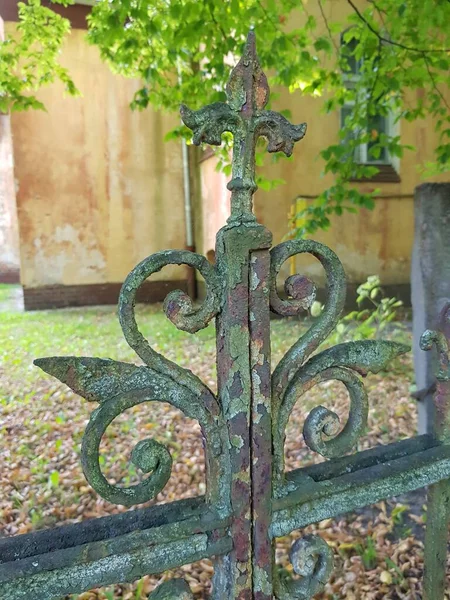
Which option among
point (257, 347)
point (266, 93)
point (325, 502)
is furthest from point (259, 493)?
point (266, 93)

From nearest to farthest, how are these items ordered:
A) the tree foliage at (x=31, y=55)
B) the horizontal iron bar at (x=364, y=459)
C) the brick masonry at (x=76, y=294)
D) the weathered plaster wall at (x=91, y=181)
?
1. the horizontal iron bar at (x=364, y=459)
2. the tree foliage at (x=31, y=55)
3. the weathered plaster wall at (x=91, y=181)
4. the brick masonry at (x=76, y=294)

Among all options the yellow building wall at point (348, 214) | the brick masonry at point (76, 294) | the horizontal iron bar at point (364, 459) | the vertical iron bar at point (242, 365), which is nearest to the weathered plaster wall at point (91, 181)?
the brick masonry at point (76, 294)

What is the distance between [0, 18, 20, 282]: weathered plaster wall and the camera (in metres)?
15.4

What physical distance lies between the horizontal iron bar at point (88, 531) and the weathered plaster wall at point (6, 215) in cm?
1616

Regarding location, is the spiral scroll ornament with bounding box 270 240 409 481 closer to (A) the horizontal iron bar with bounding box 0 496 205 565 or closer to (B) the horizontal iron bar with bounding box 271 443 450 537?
(B) the horizontal iron bar with bounding box 271 443 450 537

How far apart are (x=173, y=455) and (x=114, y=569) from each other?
2.62 metres

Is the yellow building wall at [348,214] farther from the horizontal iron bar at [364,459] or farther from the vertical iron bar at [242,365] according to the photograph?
the vertical iron bar at [242,365]

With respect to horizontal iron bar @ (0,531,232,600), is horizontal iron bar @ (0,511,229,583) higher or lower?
higher

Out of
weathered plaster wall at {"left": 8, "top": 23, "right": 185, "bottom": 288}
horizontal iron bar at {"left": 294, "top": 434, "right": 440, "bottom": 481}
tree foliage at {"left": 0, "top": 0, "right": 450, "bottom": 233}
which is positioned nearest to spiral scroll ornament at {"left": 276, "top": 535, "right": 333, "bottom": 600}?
horizontal iron bar at {"left": 294, "top": 434, "right": 440, "bottom": 481}

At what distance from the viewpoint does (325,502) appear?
933mm

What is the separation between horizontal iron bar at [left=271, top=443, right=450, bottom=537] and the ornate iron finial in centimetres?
53

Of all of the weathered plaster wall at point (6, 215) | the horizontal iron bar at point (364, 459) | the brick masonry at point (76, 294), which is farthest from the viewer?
the weathered plaster wall at point (6, 215)

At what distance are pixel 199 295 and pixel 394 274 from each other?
3689 mm

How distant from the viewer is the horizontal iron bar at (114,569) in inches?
28.9
